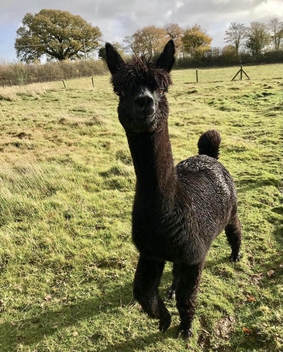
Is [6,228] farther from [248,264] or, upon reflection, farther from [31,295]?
[248,264]

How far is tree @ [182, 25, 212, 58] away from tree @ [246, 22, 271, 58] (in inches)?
262

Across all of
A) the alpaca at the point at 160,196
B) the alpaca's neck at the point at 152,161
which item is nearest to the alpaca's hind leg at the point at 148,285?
the alpaca at the point at 160,196

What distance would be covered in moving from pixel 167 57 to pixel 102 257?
8.53 feet

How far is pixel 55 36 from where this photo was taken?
44812 millimetres

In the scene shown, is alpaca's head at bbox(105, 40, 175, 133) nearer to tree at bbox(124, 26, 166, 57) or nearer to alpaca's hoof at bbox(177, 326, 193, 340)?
tree at bbox(124, 26, 166, 57)

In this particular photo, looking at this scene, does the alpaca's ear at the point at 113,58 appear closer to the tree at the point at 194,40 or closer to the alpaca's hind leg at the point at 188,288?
the alpaca's hind leg at the point at 188,288

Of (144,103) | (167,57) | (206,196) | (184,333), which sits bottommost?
(184,333)

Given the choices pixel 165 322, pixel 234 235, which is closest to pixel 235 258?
pixel 234 235

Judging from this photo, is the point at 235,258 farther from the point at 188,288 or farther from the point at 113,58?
the point at 113,58

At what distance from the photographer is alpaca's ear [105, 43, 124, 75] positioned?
216 cm

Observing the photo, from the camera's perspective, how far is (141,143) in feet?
6.44

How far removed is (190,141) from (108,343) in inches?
248

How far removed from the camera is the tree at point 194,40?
46566mm

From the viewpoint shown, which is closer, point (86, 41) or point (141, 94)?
point (141, 94)
